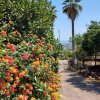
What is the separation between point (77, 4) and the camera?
173 ft

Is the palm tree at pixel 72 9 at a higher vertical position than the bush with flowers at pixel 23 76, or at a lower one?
higher

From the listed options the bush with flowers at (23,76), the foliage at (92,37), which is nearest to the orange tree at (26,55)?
the bush with flowers at (23,76)

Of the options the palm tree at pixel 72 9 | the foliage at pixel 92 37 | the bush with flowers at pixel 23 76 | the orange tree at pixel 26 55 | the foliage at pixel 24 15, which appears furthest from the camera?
the palm tree at pixel 72 9

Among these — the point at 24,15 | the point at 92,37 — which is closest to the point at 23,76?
the point at 24,15

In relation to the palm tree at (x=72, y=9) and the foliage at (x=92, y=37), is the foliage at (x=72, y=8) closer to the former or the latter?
the palm tree at (x=72, y=9)

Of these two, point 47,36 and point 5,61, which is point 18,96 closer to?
point 5,61

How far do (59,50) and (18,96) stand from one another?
4.30 meters

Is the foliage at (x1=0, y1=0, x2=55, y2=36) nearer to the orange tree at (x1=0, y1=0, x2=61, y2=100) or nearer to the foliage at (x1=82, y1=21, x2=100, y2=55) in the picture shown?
the orange tree at (x1=0, y1=0, x2=61, y2=100)

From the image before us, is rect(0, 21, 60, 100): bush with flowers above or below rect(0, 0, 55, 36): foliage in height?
below

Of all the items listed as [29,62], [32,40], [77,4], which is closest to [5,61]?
[29,62]

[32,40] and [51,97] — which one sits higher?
[32,40]

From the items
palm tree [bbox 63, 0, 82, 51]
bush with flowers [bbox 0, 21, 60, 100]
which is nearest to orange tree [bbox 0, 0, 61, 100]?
bush with flowers [bbox 0, 21, 60, 100]

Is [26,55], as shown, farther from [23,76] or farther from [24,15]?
[24,15]

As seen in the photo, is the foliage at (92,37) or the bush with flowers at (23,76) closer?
the bush with flowers at (23,76)
